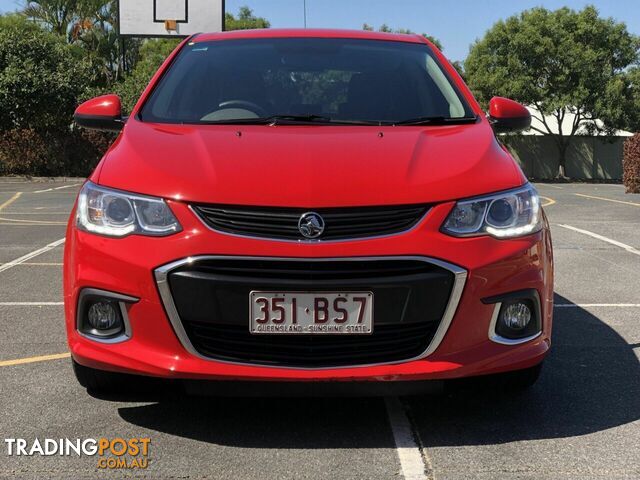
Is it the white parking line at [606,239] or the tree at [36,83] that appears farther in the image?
the tree at [36,83]

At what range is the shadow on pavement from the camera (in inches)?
119

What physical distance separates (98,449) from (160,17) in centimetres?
1974

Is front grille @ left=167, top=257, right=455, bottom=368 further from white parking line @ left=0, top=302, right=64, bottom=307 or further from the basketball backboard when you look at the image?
the basketball backboard

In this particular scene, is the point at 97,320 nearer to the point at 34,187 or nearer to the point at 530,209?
the point at 530,209

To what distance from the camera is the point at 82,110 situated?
157 inches

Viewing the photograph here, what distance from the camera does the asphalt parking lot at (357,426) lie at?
274cm

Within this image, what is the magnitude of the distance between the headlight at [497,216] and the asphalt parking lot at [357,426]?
31.5 inches

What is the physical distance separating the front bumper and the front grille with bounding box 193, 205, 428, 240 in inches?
1.7

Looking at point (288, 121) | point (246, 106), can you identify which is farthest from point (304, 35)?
point (288, 121)

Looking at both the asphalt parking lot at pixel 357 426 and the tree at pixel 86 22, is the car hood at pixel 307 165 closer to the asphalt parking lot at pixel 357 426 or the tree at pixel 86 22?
the asphalt parking lot at pixel 357 426

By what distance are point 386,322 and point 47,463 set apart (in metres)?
1.30

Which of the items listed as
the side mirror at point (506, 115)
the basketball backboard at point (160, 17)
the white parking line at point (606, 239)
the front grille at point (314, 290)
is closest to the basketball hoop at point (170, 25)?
the basketball backboard at point (160, 17)

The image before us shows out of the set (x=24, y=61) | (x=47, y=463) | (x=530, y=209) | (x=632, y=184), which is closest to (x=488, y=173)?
(x=530, y=209)

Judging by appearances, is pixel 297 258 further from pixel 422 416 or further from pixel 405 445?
pixel 422 416
